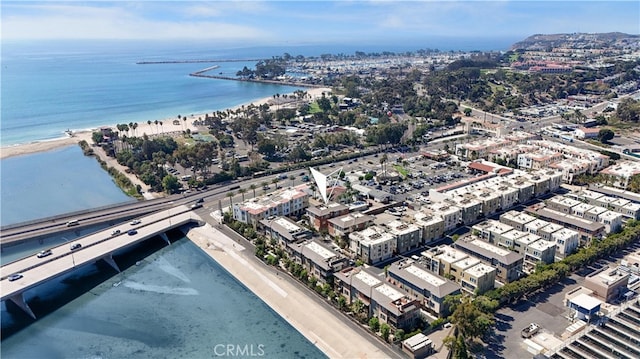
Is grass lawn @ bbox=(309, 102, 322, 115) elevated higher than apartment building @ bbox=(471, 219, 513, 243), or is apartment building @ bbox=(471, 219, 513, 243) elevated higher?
grass lawn @ bbox=(309, 102, 322, 115)

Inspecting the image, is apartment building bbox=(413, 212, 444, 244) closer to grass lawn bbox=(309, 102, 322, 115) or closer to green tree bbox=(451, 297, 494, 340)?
green tree bbox=(451, 297, 494, 340)

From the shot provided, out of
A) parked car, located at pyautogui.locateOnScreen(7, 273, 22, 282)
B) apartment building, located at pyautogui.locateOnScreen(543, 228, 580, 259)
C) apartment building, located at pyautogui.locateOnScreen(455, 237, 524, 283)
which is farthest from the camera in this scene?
apartment building, located at pyautogui.locateOnScreen(543, 228, 580, 259)

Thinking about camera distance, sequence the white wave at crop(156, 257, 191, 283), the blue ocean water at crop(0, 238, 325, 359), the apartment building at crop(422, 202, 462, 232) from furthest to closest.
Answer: the apartment building at crop(422, 202, 462, 232)
the white wave at crop(156, 257, 191, 283)
the blue ocean water at crop(0, 238, 325, 359)

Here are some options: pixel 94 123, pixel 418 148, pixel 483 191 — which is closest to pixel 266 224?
pixel 483 191

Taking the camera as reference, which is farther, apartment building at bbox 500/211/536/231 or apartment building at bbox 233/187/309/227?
apartment building at bbox 233/187/309/227

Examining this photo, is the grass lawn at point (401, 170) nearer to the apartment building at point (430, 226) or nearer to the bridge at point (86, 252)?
the apartment building at point (430, 226)

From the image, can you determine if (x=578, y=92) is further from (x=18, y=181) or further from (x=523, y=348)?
(x=18, y=181)

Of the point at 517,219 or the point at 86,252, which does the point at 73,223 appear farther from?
the point at 517,219

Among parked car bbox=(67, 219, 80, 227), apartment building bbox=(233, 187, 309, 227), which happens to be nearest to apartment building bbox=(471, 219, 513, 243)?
apartment building bbox=(233, 187, 309, 227)

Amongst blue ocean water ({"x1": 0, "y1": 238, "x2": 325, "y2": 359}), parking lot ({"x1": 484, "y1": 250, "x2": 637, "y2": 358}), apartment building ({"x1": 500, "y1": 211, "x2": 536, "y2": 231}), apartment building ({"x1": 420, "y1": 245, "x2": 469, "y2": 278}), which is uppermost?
apartment building ({"x1": 500, "y1": 211, "x2": 536, "y2": 231})
